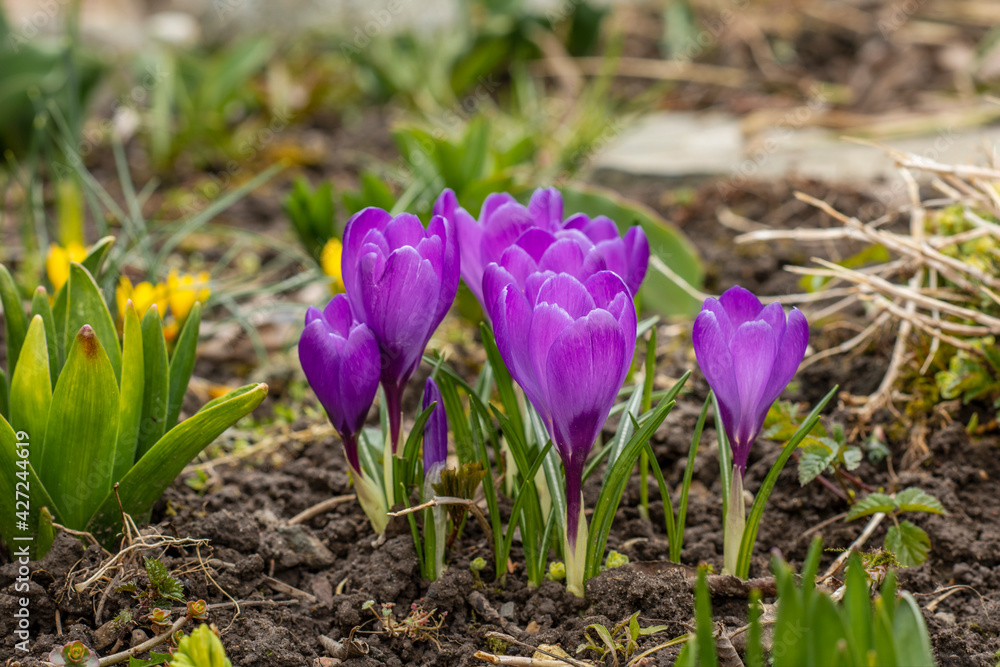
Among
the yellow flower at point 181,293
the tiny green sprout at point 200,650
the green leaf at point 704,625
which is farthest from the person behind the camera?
the yellow flower at point 181,293

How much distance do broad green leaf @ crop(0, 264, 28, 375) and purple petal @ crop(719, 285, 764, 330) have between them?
1.01 meters

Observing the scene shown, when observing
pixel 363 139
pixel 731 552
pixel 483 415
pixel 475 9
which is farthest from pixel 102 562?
pixel 475 9

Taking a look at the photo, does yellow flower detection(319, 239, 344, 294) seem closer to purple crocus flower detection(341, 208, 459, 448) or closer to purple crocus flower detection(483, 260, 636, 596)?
purple crocus flower detection(341, 208, 459, 448)

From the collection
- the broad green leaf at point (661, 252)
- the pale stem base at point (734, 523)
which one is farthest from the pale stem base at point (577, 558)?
the broad green leaf at point (661, 252)

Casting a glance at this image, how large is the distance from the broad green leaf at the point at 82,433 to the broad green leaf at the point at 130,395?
0.08 ft

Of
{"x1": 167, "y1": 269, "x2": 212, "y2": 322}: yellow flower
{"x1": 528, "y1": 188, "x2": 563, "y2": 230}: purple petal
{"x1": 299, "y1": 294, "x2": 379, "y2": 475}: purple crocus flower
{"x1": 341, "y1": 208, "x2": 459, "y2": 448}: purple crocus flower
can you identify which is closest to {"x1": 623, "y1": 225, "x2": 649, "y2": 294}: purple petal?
{"x1": 528, "y1": 188, "x2": 563, "y2": 230}: purple petal

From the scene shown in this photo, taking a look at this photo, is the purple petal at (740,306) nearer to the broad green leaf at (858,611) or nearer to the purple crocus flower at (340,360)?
the broad green leaf at (858,611)

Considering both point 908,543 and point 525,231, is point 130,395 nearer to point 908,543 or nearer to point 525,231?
point 525,231

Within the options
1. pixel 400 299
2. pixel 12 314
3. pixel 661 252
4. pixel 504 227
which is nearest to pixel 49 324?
pixel 12 314

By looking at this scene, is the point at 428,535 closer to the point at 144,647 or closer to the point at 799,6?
the point at 144,647

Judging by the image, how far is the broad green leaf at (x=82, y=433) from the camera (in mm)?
1128

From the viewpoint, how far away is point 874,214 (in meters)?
2.56

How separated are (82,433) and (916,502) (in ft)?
3.91

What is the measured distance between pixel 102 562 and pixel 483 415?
0.55 metres
